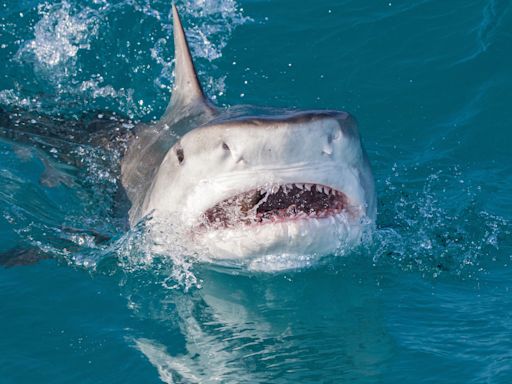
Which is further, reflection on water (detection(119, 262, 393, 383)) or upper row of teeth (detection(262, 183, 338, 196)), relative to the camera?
reflection on water (detection(119, 262, 393, 383))

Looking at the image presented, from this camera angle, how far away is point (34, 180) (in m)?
4.63

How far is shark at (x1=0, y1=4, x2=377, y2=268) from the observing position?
289 cm

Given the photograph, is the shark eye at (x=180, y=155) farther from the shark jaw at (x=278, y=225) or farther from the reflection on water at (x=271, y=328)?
the reflection on water at (x=271, y=328)

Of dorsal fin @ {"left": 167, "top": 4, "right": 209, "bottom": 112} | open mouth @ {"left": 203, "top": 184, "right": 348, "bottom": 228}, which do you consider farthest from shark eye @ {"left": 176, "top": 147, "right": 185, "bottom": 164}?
dorsal fin @ {"left": 167, "top": 4, "right": 209, "bottom": 112}

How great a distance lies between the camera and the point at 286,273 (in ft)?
12.2

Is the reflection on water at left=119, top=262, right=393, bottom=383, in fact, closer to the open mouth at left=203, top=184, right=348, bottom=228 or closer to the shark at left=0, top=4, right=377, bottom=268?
the shark at left=0, top=4, right=377, bottom=268

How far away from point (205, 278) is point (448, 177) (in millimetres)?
2039

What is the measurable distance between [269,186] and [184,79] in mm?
1703

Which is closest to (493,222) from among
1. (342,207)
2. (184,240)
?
(342,207)

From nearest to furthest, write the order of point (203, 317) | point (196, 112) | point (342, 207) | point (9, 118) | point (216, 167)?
1. point (216, 167)
2. point (342, 207)
3. point (203, 317)
4. point (196, 112)
5. point (9, 118)

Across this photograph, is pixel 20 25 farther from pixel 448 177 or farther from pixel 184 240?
pixel 184 240

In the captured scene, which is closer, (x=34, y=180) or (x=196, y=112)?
(x=196, y=112)

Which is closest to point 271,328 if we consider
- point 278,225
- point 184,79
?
point 278,225

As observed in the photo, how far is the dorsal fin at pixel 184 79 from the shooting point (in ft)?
14.4
